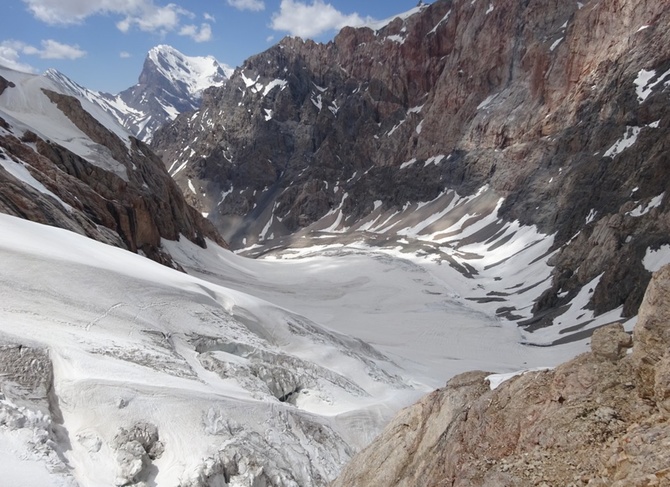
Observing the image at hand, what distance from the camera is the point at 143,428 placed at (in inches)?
510

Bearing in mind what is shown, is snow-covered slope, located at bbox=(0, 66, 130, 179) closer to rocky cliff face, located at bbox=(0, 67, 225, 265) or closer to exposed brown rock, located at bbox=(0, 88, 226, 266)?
rocky cliff face, located at bbox=(0, 67, 225, 265)

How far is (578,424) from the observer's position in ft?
24.9

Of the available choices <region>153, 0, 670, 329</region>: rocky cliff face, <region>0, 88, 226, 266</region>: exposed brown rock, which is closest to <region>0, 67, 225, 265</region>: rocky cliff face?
<region>0, 88, 226, 266</region>: exposed brown rock

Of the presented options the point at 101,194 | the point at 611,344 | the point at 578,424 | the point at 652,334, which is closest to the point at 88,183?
the point at 101,194

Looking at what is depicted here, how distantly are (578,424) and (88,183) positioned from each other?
54.9m

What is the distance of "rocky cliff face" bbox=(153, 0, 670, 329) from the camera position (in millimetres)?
63406

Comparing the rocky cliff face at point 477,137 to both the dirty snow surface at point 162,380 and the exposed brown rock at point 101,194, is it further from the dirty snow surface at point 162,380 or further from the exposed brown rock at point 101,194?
the exposed brown rock at point 101,194

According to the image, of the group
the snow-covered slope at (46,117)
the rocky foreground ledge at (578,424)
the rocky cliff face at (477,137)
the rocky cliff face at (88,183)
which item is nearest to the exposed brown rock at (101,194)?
the rocky cliff face at (88,183)

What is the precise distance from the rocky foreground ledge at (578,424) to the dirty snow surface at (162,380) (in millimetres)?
5661

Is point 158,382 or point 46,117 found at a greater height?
point 46,117

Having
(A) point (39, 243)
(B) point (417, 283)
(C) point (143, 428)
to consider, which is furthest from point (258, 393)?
(B) point (417, 283)

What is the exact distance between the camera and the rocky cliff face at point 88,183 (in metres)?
32.3

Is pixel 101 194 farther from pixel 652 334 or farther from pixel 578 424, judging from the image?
pixel 652 334

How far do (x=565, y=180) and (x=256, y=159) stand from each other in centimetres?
11420
